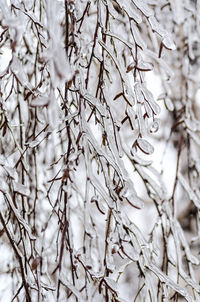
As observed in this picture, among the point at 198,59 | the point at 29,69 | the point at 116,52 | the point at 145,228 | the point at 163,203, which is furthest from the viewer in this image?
the point at 145,228

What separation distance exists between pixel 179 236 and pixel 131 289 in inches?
88.7

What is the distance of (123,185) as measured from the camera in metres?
1.09

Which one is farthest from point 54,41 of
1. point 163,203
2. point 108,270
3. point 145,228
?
point 145,228

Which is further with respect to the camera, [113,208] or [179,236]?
[179,236]

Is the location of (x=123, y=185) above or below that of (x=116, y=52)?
below

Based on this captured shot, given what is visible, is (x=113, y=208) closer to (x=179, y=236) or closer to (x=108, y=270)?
(x=108, y=270)

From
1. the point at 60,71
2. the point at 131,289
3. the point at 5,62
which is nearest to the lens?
the point at 60,71

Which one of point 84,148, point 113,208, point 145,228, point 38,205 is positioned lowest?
point 113,208

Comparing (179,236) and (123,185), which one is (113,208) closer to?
(123,185)

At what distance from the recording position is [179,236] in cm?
188

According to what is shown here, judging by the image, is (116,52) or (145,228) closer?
(116,52)

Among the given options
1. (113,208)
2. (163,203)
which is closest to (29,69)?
(163,203)

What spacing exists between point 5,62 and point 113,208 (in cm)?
148

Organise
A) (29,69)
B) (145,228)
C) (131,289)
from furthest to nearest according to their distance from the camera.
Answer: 1. (145,228)
2. (131,289)
3. (29,69)
